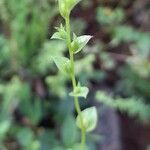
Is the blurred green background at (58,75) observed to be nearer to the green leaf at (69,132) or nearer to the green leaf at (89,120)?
the green leaf at (69,132)

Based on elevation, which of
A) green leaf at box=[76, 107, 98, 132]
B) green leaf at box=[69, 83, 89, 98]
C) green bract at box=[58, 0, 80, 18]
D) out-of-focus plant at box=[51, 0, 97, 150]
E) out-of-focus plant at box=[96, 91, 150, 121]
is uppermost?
green bract at box=[58, 0, 80, 18]

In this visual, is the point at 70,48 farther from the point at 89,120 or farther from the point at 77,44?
the point at 89,120

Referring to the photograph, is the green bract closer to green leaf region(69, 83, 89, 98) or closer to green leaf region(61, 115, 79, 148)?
green leaf region(69, 83, 89, 98)

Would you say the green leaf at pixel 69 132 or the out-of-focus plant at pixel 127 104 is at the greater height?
the out-of-focus plant at pixel 127 104

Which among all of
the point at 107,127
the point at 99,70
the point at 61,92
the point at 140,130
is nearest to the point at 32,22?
the point at 61,92

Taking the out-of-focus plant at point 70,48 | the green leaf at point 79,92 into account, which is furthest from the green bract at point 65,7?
the green leaf at point 79,92

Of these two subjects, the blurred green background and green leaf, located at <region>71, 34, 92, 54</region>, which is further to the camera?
the blurred green background

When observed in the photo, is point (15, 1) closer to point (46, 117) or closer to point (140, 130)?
point (46, 117)

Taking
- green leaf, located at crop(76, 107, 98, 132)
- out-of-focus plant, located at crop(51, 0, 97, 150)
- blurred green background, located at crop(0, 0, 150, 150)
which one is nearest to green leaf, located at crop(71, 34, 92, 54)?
out-of-focus plant, located at crop(51, 0, 97, 150)
